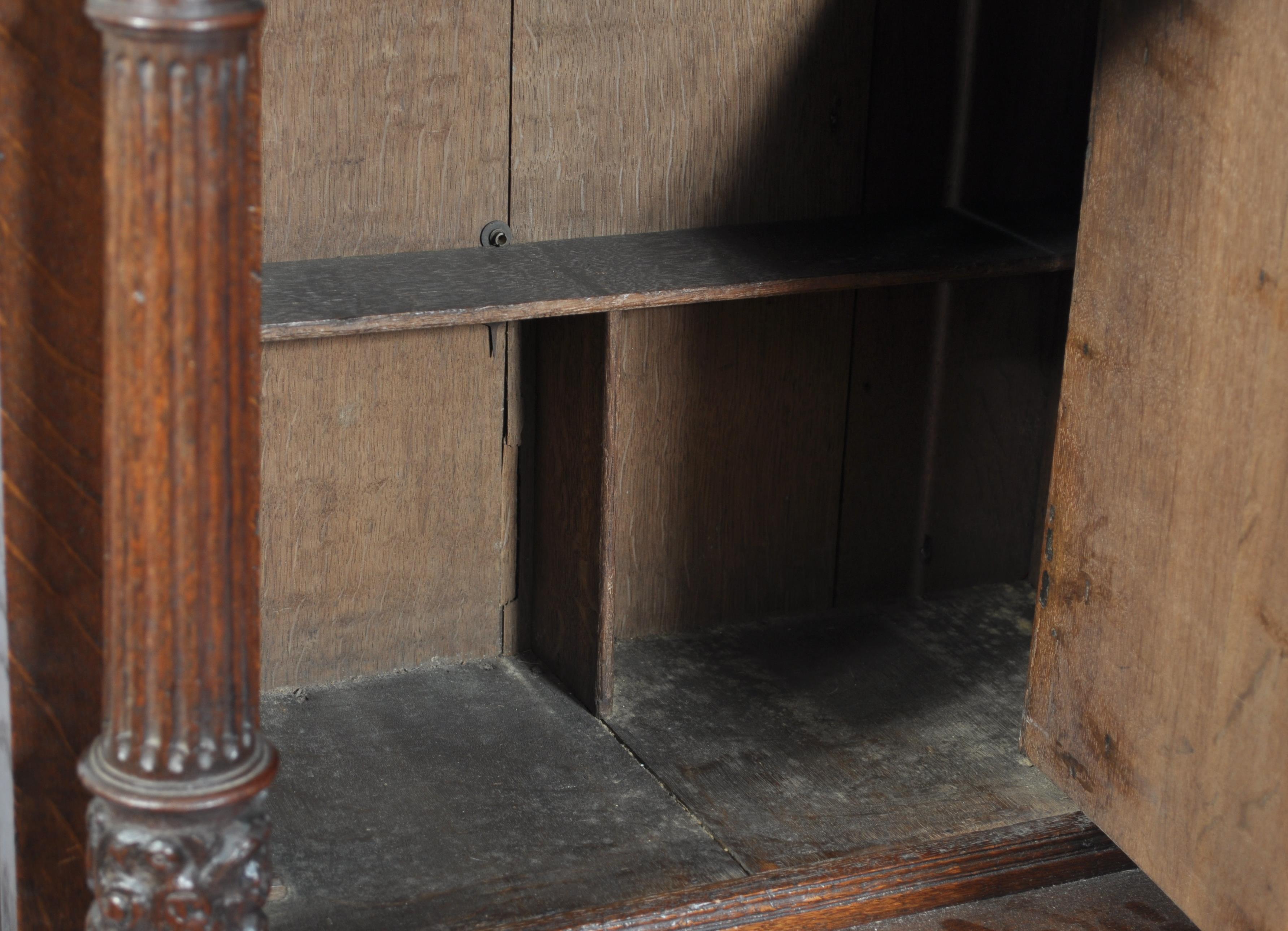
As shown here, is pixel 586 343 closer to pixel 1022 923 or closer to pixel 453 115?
pixel 453 115

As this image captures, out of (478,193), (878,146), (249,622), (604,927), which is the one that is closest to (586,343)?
(478,193)

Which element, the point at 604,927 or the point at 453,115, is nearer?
the point at 604,927

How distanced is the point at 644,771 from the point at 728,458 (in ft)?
1.53

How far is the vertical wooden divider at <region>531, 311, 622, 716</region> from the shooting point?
76.2 inches

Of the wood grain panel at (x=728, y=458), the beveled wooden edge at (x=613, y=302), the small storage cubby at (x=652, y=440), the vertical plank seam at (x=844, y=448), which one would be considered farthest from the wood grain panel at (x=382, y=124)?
the vertical plank seam at (x=844, y=448)

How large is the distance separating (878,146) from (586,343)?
0.50 meters

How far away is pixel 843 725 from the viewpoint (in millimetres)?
2072

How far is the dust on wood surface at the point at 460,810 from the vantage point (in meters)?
1.70

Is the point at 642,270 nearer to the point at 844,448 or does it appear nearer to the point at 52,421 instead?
the point at 844,448

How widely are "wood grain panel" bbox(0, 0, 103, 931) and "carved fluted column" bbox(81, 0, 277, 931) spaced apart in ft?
0.38

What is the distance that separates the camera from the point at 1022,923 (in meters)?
1.78

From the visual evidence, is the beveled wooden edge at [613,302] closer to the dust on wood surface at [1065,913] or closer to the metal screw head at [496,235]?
the metal screw head at [496,235]

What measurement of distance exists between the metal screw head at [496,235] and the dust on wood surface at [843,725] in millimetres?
569

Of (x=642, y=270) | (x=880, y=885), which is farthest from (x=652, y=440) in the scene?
(x=880, y=885)
